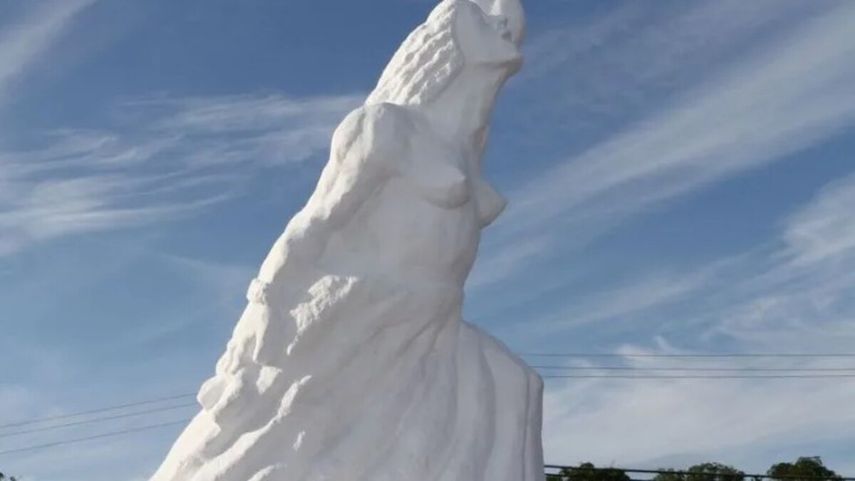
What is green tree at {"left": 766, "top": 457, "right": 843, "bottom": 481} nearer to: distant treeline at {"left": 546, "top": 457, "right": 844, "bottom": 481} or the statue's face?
distant treeline at {"left": 546, "top": 457, "right": 844, "bottom": 481}

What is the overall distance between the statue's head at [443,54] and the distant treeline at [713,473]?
14603mm

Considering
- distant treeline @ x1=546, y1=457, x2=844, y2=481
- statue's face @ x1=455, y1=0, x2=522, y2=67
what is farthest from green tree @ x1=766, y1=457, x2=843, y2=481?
statue's face @ x1=455, y1=0, x2=522, y2=67

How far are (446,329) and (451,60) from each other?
54.7 inches

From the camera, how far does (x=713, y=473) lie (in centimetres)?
2345

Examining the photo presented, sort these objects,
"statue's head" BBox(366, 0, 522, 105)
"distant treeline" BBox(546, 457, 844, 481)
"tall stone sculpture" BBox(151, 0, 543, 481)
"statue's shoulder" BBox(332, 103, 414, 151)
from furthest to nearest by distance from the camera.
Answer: "distant treeline" BBox(546, 457, 844, 481), "statue's head" BBox(366, 0, 522, 105), "statue's shoulder" BBox(332, 103, 414, 151), "tall stone sculpture" BBox(151, 0, 543, 481)

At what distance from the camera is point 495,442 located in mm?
6535

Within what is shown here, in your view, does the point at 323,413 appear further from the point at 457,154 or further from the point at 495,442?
the point at 457,154

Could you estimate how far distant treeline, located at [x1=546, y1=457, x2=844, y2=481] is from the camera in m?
22.1

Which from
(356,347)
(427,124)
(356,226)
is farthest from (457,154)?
(356,347)

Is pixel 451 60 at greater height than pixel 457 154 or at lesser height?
greater

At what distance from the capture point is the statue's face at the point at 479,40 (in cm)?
689

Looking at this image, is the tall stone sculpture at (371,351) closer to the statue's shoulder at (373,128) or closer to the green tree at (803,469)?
the statue's shoulder at (373,128)

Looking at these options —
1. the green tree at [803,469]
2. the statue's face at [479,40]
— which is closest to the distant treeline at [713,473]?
the green tree at [803,469]

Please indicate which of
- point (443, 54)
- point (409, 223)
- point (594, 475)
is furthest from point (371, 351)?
point (594, 475)
